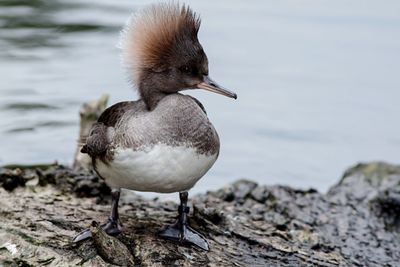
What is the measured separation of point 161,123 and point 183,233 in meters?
0.66

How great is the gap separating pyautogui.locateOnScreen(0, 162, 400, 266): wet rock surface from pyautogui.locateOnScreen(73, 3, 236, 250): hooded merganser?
17 centimetres

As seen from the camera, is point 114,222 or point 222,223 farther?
point 222,223

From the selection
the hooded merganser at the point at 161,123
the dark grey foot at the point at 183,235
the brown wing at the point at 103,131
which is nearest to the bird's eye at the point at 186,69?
the hooded merganser at the point at 161,123

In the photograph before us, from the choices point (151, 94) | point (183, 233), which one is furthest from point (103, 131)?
point (183, 233)

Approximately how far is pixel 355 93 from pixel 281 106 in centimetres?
91

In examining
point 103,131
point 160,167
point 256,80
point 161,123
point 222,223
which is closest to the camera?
point 160,167

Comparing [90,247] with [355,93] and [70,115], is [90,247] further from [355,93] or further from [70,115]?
[355,93]

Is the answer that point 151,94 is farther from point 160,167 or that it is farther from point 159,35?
point 160,167

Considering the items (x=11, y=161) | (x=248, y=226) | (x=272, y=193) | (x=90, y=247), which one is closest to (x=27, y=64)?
(x=11, y=161)

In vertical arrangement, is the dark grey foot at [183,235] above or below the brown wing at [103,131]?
below

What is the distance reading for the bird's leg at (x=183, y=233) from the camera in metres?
5.15

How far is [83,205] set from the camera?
19.2 feet

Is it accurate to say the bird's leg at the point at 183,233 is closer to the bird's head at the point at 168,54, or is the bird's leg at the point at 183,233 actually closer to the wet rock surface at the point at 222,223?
the wet rock surface at the point at 222,223

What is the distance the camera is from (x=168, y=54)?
5.09m
